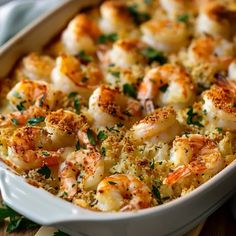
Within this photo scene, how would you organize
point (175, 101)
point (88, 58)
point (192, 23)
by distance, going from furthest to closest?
point (192, 23), point (88, 58), point (175, 101)

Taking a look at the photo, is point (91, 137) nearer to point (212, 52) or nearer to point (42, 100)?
point (42, 100)

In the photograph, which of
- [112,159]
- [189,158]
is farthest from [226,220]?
[112,159]

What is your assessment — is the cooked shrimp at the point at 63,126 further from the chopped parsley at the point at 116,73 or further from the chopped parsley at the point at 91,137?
the chopped parsley at the point at 116,73

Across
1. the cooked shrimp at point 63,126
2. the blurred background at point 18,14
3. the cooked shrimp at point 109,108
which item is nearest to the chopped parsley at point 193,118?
the cooked shrimp at point 109,108

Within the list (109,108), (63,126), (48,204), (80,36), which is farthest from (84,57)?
(48,204)

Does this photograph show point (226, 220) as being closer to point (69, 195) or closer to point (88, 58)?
point (69, 195)
